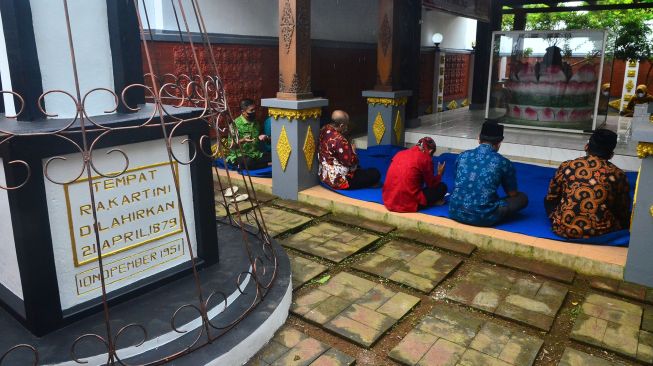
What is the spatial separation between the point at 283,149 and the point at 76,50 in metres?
2.93

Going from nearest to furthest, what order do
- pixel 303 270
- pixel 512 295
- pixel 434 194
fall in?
pixel 512 295, pixel 303 270, pixel 434 194

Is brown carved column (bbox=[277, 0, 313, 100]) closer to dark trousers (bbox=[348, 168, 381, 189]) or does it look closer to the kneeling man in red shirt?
dark trousers (bbox=[348, 168, 381, 189])

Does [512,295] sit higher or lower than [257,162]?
lower

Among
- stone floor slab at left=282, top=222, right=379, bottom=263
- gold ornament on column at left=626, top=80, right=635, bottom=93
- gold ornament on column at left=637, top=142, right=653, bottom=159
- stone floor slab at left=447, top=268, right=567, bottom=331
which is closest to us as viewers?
stone floor slab at left=447, top=268, right=567, bottom=331

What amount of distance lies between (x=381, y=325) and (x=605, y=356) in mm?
1289

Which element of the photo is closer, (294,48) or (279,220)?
(279,220)

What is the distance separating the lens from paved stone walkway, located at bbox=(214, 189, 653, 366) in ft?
9.07

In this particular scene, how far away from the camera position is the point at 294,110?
17.3ft

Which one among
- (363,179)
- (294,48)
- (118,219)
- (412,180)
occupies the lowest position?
(363,179)

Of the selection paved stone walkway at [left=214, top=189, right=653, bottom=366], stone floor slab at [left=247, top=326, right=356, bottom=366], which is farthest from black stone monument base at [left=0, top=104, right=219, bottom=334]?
paved stone walkway at [left=214, top=189, right=653, bottom=366]

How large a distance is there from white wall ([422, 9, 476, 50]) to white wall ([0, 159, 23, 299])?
10.4 meters

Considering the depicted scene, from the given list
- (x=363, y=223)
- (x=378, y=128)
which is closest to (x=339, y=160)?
(x=363, y=223)

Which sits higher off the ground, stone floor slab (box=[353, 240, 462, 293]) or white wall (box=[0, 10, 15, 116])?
white wall (box=[0, 10, 15, 116])

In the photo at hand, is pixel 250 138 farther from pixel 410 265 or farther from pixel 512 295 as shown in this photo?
pixel 512 295
